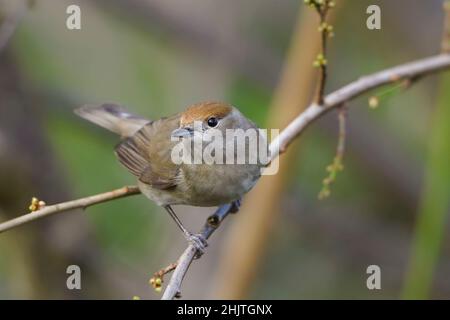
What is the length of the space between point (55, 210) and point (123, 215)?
3657 millimetres

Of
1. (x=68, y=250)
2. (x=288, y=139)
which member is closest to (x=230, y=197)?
(x=288, y=139)

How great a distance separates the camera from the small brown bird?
405cm

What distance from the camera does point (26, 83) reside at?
18.0 feet

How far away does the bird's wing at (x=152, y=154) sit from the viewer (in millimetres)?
4371

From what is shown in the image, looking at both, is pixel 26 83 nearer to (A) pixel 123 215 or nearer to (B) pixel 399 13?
(A) pixel 123 215

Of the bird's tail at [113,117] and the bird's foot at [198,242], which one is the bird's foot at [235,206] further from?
the bird's tail at [113,117]

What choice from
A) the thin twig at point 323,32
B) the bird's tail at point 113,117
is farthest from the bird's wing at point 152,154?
the thin twig at point 323,32

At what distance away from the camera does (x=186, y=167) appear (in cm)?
423

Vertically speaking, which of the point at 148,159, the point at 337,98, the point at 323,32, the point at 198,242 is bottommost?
the point at 198,242

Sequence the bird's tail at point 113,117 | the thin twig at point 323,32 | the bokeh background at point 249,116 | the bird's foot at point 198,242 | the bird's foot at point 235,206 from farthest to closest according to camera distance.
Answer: the bokeh background at point 249,116, the bird's tail at point 113,117, the bird's foot at point 235,206, the bird's foot at point 198,242, the thin twig at point 323,32

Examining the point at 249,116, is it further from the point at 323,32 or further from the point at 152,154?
the point at 323,32

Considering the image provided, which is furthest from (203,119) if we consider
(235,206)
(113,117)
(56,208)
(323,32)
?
(113,117)

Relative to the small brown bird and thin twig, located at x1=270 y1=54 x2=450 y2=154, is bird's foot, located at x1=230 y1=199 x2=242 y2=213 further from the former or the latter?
thin twig, located at x1=270 y1=54 x2=450 y2=154

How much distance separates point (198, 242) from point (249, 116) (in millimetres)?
2852
